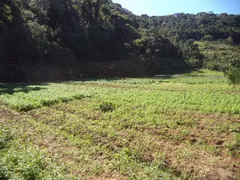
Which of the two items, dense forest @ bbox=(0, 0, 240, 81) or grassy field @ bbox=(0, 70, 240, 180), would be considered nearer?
grassy field @ bbox=(0, 70, 240, 180)

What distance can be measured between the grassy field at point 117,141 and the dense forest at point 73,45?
2271cm

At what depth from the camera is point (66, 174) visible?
723 centimetres

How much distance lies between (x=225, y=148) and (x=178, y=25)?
494ft

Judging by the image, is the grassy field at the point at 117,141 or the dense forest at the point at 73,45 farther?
the dense forest at the point at 73,45

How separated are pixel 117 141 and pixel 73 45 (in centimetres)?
4346

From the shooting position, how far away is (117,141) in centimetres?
1055

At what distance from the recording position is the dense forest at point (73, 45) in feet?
120

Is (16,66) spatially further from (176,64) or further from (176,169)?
(176,64)

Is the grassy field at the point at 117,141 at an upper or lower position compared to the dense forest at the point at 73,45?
lower

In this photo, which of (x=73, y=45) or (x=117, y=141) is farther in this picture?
(x=73, y=45)

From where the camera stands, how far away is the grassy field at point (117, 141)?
25.3ft

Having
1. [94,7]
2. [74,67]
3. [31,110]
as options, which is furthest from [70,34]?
[31,110]

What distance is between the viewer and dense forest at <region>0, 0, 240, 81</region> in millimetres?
36562

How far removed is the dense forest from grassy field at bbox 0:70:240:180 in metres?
22.7
